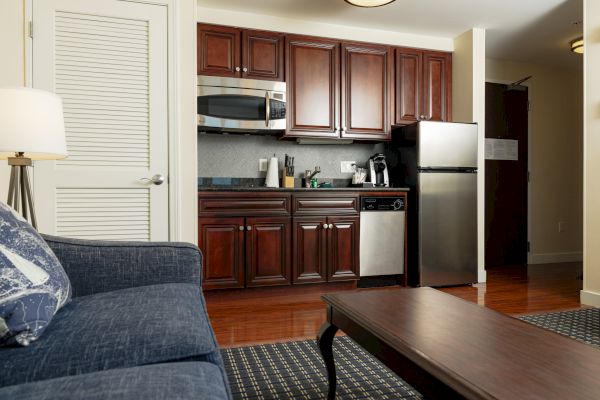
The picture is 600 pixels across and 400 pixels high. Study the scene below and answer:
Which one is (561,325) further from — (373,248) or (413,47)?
(413,47)

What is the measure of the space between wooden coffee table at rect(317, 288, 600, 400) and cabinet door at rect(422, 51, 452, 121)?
301 cm

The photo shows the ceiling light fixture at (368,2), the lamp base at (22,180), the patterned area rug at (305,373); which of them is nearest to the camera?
the patterned area rug at (305,373)

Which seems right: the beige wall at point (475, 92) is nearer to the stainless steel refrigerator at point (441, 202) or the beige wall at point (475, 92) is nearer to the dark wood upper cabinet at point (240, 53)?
the stainless steel refrigerator at point (441, 202)

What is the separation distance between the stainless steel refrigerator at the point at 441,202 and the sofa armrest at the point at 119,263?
261 cm

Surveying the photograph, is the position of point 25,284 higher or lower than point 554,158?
lower

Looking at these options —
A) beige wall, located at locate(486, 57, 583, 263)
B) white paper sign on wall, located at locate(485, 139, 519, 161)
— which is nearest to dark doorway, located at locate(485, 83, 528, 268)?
white paper sign on wall, located at locate(485, 139, 519, 161)

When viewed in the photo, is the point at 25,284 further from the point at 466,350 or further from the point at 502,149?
the point at 502,149

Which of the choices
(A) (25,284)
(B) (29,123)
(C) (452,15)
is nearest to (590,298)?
(C) (452,15)

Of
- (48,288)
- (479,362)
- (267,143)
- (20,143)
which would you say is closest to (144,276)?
(48,288)

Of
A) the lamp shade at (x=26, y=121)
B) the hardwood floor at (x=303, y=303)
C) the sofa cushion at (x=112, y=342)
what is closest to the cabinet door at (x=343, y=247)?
the hardwood floor at (x=303, y=303)

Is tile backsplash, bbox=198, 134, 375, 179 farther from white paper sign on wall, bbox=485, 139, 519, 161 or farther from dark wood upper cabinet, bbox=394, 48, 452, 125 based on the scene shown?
white paper sign on wall, bbox=485, 139, 519, 161

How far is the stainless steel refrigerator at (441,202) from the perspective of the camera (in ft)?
12.3

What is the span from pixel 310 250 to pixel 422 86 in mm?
1930

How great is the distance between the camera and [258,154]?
13.3ft
